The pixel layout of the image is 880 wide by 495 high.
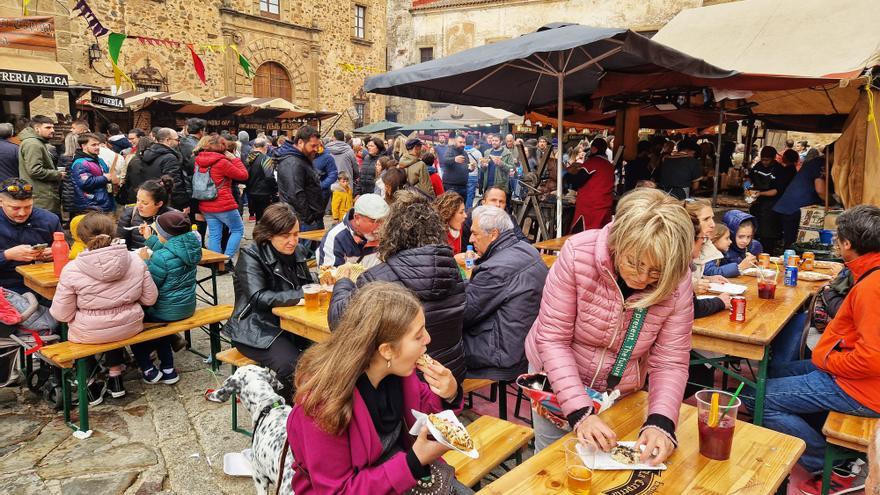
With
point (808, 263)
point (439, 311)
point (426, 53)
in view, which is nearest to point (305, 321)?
point (439, 311)

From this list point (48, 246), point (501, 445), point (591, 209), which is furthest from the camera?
point (591, 209)

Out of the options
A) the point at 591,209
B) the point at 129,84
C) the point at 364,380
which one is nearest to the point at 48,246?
the point at 364,380

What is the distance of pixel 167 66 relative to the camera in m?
16.7

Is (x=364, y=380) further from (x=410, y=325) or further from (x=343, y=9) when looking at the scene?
(x=343, y=9)

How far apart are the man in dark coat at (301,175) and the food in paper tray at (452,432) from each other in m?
5.29

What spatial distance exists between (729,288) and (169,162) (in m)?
6.42

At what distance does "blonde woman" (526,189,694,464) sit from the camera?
1747 mm

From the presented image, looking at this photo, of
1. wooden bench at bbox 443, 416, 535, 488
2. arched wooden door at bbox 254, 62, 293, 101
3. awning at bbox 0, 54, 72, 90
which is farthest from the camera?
arched wooden door at bbox 254, 62, 293, 101

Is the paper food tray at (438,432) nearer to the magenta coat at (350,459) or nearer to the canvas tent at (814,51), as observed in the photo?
the magenta coat at (350,459)

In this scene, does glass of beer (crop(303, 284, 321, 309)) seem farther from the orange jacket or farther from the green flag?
the green flag

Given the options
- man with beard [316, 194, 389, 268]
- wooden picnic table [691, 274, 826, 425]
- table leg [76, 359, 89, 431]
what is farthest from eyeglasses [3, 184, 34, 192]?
wooden picnic table [691, 274, 826, 425]

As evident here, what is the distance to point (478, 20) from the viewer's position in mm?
27781

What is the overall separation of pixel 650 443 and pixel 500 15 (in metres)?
27.9

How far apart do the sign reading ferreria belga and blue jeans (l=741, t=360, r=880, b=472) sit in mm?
12059
